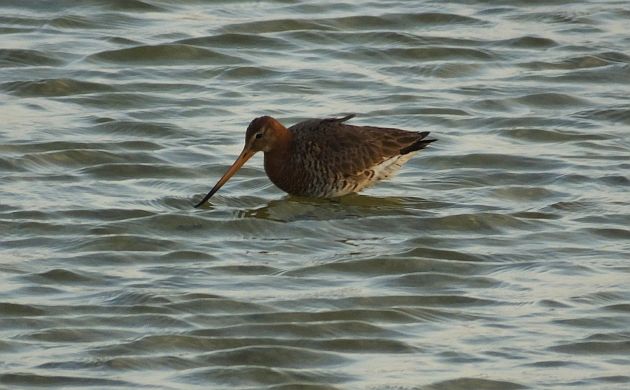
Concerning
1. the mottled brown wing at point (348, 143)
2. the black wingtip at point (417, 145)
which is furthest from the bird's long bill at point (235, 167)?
the black wingtip at point (417, 145)

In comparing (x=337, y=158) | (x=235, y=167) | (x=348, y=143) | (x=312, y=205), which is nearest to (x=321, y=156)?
(x=337, y=158)

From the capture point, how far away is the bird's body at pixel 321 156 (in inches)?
469

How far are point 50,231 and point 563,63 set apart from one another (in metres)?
6.03

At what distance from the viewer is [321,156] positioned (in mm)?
12016

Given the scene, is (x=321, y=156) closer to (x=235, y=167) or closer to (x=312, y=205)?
(x=312, y=205)

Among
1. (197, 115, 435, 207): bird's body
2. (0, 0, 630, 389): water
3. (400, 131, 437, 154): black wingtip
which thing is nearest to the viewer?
(0, 0, 630, 389): water

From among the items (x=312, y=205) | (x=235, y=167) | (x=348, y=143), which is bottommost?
(x=312, y=205)

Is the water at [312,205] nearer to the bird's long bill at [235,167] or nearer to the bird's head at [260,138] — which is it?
the bird's long bill at [235,167]

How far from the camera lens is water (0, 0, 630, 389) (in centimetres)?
873

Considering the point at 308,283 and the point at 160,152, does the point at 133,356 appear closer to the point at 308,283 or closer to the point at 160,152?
the point at 308,283

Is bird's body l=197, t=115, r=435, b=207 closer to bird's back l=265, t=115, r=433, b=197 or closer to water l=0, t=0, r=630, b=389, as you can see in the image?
bird's back l=265, t=115, r=433, b=197

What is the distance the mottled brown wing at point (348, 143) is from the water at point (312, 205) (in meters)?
0.27

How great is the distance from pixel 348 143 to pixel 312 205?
0.53 meters

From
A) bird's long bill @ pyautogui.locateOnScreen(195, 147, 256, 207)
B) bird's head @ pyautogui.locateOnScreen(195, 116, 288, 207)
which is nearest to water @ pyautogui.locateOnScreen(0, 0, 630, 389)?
bird's long bill @ pyautogui.locateOnScreen(195, 147, 256, 207)
